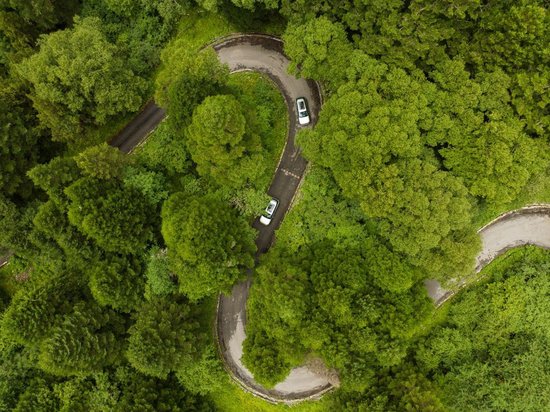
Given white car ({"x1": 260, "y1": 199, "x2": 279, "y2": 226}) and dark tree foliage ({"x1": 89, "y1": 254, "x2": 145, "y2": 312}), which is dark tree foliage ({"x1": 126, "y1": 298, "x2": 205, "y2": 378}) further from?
white car ({"x1": 260, "y1": 199, "x2": 279, "y2": 226})

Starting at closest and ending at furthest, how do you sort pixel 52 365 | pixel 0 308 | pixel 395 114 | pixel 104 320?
pixel 395 114 < pixel 52 365 < pixel 104 320 < pixel 0 308

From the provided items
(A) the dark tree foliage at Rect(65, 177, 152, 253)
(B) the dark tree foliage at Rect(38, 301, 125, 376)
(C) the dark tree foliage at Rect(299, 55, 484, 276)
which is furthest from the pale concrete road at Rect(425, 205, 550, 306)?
(B) the dark tree foliage at Rect(38, 301, 125, 376)

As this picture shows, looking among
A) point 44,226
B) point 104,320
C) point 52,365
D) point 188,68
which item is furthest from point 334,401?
point 188,68

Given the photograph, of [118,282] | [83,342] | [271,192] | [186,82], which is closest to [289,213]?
[271,192]

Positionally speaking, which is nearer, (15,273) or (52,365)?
(52,365)

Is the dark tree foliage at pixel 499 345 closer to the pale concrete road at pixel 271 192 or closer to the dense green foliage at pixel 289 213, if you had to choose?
the dense green foliage at pixel 289 213

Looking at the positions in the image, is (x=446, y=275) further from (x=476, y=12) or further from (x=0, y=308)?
(x=0, y=308)

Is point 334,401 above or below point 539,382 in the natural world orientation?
below
